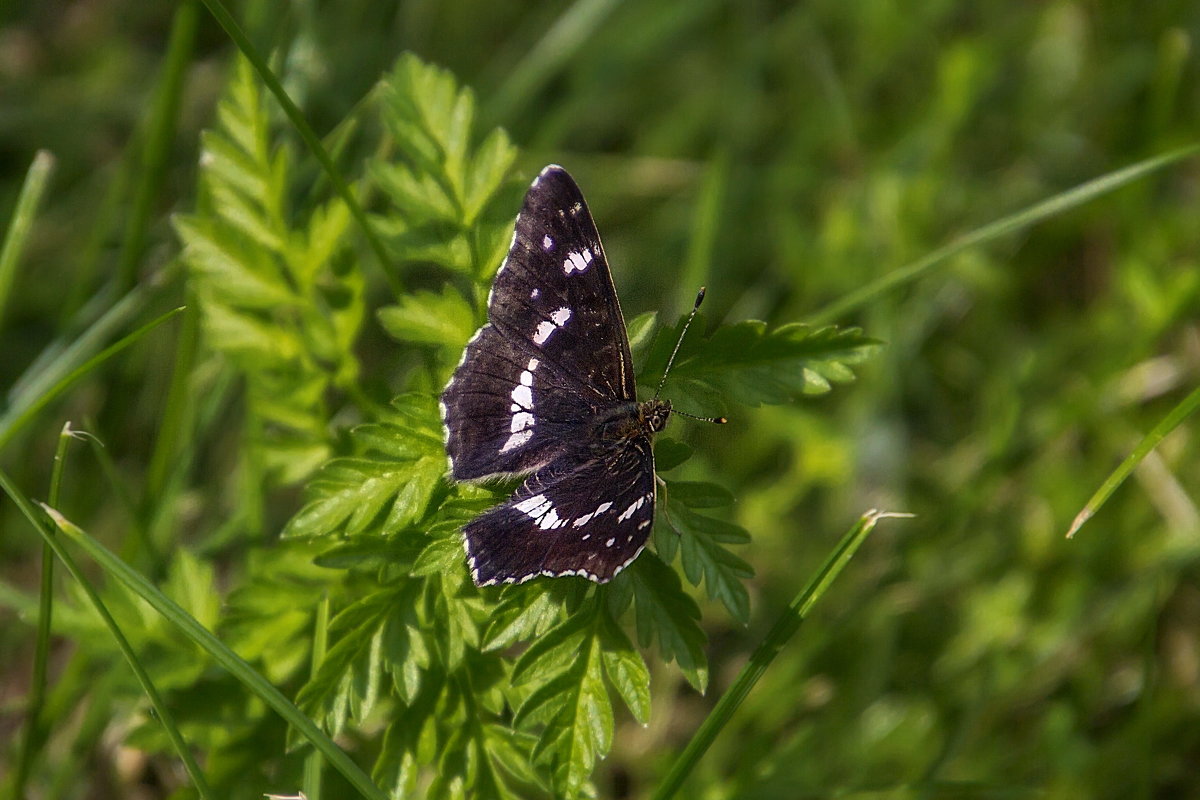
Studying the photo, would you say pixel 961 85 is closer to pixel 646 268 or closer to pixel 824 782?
pixel 646 268

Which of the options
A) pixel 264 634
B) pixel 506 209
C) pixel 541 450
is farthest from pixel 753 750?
pixel 506 209

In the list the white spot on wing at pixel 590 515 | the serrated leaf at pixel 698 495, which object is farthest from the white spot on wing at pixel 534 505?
the serrated leaf at pixel 698 495

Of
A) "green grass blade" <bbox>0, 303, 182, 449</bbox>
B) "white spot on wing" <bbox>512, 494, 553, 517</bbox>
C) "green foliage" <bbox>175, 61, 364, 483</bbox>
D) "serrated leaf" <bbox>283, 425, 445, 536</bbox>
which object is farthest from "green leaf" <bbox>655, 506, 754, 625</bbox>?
"green grass blade" <bbox>0, 303, 182, 449</bbox>

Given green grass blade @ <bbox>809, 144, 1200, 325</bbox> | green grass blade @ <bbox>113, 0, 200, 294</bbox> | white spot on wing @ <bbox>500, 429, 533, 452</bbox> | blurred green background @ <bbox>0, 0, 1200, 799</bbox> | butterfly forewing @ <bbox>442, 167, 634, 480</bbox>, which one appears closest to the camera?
butterfly forewing @ <bbox>442, 167, 634, 480</bbox>

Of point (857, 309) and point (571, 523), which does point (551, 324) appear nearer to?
point (571, 523)

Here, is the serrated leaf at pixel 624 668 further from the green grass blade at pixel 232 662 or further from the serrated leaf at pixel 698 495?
the green grass blade at pixel 232 662

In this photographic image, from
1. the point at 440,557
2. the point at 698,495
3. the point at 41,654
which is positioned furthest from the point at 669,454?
the point at 41,654

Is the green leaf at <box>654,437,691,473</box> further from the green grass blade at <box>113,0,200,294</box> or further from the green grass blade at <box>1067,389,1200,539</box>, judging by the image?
the green grass blade at <box>113,0,200,294</box>
